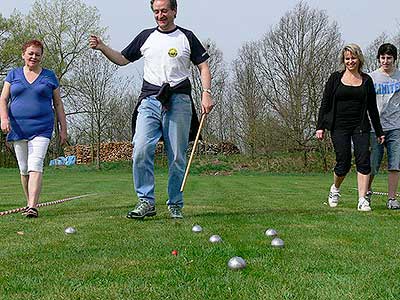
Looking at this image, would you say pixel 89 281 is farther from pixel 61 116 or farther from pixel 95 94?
pixel 95 94

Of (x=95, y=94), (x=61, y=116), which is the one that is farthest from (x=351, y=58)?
(x=95, y=94)

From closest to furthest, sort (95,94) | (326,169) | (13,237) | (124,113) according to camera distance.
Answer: (13,237) → (326,169) → (95,94) → (124,113)

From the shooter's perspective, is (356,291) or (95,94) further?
(95,94)

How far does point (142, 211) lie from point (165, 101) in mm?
1133

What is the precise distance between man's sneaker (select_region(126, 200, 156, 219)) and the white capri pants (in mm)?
1350

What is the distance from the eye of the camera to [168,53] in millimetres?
5746

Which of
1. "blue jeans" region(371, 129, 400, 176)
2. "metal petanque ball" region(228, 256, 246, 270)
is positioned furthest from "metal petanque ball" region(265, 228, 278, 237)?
"blue jeans" region(371, 129, 400, 176)

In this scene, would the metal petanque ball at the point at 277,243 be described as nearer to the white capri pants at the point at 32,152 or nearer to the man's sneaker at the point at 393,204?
the white capri pants at the point at 32,152

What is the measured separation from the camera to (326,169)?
32781 mm

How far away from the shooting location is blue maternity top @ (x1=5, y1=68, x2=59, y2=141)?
251 inches

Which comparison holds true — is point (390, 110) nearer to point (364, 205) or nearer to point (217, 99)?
point (364, 205)

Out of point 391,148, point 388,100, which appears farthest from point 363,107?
point 391,148

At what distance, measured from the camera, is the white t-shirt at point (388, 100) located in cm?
712

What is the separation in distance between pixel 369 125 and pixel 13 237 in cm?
432
